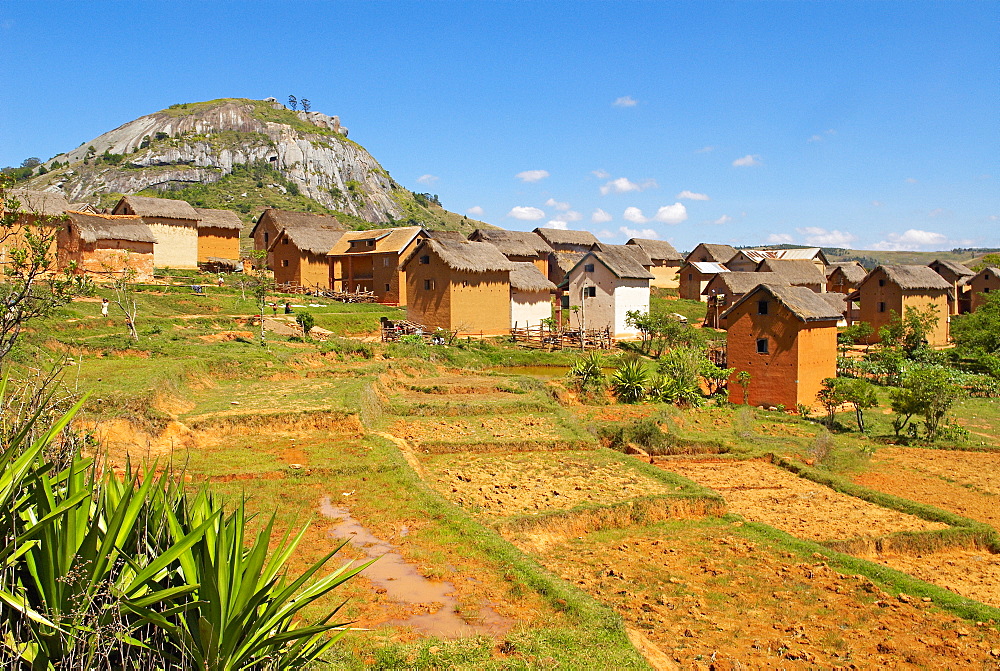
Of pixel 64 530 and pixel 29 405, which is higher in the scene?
pixel 29 405

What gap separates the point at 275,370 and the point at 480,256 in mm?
16500

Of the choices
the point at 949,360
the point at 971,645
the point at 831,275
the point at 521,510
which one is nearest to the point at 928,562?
the point at 971,645

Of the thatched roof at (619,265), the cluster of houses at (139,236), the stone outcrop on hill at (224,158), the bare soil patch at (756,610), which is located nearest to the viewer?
the bare soil patch at (756,610)

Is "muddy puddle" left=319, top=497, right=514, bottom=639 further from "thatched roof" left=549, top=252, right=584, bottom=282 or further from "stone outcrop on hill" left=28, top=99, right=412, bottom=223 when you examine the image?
"stone outcrop on hill" left=28, top=99, right=412, bottom=223

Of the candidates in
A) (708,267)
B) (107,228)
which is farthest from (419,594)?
(708,267)

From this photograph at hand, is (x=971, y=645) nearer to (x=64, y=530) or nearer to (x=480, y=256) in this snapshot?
(x=64, y=530)

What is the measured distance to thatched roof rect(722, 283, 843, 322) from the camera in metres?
25.2

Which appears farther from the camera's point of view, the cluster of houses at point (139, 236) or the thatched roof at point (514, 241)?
the thatched roof at point (514, 241)

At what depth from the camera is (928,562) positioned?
1148cm

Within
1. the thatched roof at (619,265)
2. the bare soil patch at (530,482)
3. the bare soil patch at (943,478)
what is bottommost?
the bare soil patch at (943,478)

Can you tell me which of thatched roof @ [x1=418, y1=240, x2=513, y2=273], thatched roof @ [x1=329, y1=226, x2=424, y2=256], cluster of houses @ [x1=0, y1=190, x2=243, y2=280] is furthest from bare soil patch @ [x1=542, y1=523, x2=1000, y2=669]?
thatched roof @ [x1=329, y1=226, x2=424, y2=256]

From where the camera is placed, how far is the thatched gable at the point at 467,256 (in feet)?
118

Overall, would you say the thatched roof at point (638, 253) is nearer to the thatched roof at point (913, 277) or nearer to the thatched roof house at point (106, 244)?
the thatched roof at point (913, 277)

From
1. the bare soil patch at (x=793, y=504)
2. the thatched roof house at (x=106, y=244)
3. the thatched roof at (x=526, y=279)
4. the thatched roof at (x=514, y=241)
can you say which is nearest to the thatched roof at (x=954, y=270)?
the thatched roof at (x=514, y=241)
